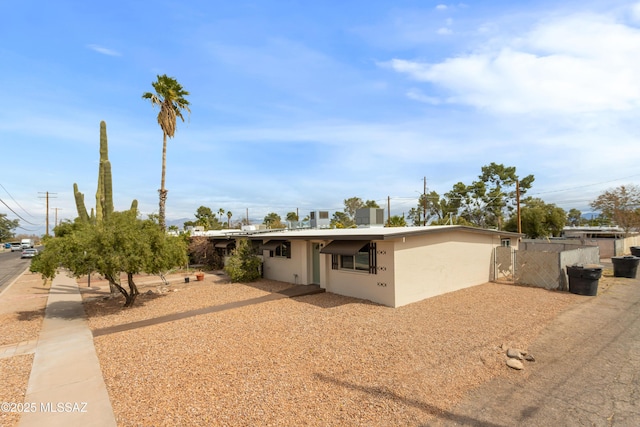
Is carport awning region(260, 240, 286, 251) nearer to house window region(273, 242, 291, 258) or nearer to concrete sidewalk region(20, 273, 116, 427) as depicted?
house window region(273, 242, 291, 258)

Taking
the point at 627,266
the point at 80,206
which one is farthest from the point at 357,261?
the point at 80,206

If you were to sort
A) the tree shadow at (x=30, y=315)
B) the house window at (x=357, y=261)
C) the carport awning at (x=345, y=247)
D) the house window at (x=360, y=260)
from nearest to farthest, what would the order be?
the tree shadow at (x=30, y=315) < the carport awning at (x=345, y=247) < the house window at (x=360, y=260) < the house window at (x=357, y=261)

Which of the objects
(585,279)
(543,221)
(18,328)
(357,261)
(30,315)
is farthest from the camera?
(543,221)

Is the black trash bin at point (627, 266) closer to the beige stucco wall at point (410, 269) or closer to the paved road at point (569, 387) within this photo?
the beige stucco wall at point (410, 269)

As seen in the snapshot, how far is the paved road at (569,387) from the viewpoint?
4.59m

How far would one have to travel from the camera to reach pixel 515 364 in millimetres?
6230

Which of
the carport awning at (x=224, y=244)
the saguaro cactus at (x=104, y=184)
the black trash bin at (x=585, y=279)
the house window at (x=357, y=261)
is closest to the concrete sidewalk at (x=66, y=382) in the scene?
the saguaro cactus at (x=104, y=184)

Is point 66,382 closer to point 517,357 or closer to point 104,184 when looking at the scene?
point 517,357

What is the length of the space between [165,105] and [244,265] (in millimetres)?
10787

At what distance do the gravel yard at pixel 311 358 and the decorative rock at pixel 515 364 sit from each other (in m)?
0.13

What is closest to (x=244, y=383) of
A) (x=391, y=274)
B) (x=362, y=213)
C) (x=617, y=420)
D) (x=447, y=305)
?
(x=617, y=420)

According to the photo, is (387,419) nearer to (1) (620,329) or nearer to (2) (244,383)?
(2) (244,383)

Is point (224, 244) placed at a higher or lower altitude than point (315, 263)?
higher

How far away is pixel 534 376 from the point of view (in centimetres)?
586
